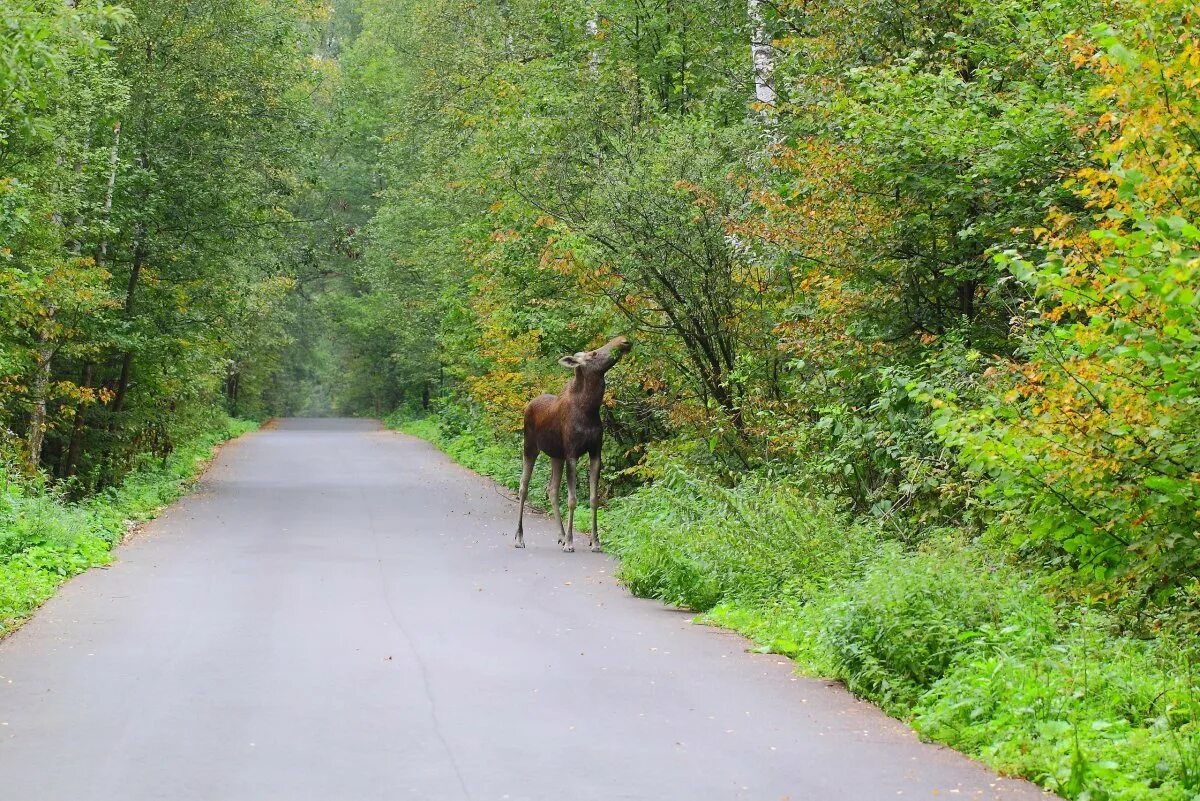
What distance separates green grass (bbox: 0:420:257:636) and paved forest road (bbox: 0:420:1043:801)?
1.05 feet

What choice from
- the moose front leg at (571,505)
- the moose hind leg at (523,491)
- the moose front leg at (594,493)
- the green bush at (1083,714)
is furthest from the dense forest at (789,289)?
the moose hind leg at (523,491)

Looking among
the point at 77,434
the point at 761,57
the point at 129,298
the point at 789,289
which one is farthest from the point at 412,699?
the point at 129,298

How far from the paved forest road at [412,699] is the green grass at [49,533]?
319mm

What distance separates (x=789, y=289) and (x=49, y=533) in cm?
908

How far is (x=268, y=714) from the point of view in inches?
315

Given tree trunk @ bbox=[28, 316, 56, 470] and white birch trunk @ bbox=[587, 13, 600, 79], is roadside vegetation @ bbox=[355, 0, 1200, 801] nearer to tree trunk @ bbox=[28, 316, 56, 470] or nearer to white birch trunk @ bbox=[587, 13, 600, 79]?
white birch trunk @ bbox=[587, 13, 600, 79]

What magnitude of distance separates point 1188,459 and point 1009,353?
18.6 feet

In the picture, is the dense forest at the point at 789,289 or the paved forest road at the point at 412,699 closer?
the paved forest road at the point at 412,699

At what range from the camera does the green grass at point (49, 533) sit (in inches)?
484

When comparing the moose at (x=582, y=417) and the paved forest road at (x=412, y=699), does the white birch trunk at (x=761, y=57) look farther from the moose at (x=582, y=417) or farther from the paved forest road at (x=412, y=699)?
the paved forest road at (x=412, y=699)

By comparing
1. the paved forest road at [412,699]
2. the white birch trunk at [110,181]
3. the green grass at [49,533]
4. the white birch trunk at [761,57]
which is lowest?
the green grass at [49,533]

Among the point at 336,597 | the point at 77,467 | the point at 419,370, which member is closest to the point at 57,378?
the point at 77,467

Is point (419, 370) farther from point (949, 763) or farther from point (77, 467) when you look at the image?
point (949, 763)

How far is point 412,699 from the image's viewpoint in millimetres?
8391
